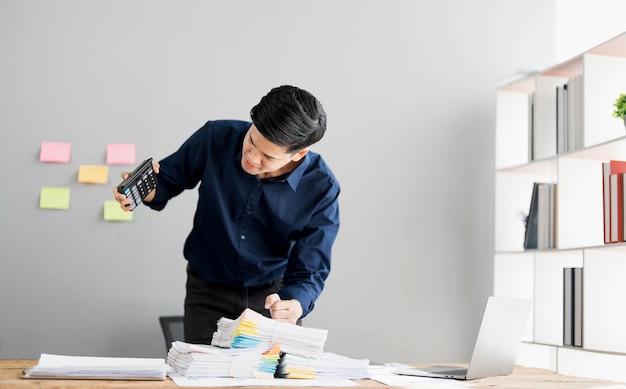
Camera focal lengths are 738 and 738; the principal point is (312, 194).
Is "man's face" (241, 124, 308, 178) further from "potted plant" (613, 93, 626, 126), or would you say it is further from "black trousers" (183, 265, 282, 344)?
"potted plant" (613, 93, 626, 126)

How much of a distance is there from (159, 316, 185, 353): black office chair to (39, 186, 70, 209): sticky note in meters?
0.64

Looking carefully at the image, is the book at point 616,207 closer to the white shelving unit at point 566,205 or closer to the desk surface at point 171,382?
the white shelving unit at point 566,205

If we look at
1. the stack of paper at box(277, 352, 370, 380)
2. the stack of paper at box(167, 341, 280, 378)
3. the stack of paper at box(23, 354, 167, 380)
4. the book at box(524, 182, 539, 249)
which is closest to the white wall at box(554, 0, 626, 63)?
the book at box(524, 182, 539, 249)

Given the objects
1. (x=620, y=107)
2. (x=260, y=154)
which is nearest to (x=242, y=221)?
(x=260, y=154)

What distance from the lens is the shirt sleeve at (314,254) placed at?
1.98 m

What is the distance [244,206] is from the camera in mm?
2135

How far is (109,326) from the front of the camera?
121 inches

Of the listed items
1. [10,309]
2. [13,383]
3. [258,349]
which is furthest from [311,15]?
[13,383]

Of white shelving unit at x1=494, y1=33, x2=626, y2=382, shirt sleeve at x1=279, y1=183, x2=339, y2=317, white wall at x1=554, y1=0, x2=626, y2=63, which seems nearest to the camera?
shirt sleeve at x1=279, y1=183, x2=339, y2=317

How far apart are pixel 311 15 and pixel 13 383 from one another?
247 centimetres

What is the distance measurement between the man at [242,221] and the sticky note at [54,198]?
103 centimetres

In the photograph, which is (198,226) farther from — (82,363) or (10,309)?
(10,309)

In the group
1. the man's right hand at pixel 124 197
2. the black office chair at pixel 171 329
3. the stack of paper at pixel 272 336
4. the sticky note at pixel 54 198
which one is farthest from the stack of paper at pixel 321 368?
the sticky note at pixel 54 198

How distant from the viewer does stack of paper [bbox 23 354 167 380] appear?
1.37 meters
